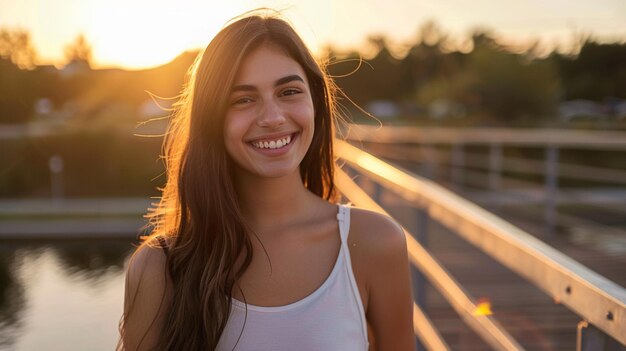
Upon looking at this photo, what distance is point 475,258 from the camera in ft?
16.0

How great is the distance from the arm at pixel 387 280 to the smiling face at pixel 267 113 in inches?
9.9

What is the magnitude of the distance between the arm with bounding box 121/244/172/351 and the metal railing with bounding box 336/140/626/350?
69 centimetres

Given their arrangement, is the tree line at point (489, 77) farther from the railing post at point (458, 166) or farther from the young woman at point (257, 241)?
the young woman at point (257, 241)

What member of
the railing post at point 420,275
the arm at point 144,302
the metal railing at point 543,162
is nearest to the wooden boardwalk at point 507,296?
the railing post at point 420,275

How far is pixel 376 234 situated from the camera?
1.56 metres

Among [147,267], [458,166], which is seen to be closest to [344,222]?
[147,267]

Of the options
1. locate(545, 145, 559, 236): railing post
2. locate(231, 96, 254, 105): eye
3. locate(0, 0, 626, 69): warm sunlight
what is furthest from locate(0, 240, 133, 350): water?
locate(545, 145, 559, 236): railing post

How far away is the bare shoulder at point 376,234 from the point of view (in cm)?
155

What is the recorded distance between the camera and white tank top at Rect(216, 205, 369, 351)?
4.72 ft

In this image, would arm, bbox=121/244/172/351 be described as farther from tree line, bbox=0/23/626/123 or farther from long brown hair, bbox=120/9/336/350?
tree line, bbox=0/23/626/123

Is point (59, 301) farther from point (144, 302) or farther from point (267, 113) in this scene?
point (267, 113)

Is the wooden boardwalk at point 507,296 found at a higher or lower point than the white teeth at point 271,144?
lower

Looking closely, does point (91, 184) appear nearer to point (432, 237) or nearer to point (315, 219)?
point (432, 237)

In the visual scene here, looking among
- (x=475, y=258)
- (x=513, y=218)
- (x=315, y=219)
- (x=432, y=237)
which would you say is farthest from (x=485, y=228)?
(x=513, y=218)
